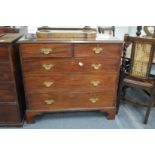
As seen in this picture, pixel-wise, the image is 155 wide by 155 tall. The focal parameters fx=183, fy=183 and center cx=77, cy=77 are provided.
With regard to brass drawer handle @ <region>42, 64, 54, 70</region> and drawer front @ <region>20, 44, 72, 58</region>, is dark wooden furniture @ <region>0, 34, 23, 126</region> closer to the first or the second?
drawer front @ <region>20, 44, 72, 58</region>

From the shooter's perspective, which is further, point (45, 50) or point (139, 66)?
point (139, 66)

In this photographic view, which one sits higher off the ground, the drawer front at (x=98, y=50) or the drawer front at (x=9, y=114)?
the drawer front at (x=98, y=50)

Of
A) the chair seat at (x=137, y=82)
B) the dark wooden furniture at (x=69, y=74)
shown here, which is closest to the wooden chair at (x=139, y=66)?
the chair seat at (x=137, y=82)

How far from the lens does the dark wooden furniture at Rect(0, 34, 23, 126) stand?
1775 millimetres

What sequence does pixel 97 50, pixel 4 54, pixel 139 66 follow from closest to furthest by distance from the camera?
pixel 4 54
pixel 97 50
pixel 139 66

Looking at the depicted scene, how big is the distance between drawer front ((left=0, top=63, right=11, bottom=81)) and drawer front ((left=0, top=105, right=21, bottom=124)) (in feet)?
1.12

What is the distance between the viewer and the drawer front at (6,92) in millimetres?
1926

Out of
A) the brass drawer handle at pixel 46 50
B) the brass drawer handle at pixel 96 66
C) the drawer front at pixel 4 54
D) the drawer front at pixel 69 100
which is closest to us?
the drawer front at pixel 4 54

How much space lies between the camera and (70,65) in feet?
6.40

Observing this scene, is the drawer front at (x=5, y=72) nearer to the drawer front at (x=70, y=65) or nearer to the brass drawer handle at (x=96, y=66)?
the drawer front at (x=70, y=65)

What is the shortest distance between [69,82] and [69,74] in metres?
0.10

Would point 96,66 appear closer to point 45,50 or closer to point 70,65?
point 70,65

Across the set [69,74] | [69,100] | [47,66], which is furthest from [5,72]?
[69,100]
